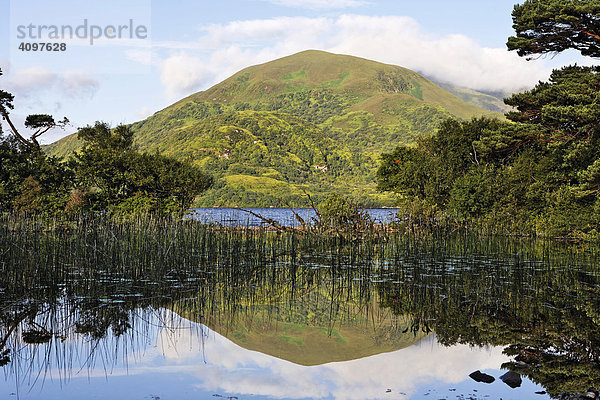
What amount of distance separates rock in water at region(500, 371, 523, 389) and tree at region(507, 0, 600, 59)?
19.3m

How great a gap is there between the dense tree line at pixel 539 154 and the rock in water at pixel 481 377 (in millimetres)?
16035

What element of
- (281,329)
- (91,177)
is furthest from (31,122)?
(281,329)

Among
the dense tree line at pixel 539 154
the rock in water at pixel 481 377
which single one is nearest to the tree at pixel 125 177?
the dense tree line at pixel 539 154

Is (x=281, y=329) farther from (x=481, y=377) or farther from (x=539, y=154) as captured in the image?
(x=539, y=154)

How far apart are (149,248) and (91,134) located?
17177 millimetres

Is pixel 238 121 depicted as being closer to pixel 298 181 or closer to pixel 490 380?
pixel 298 181

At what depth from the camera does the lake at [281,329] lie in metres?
4.59

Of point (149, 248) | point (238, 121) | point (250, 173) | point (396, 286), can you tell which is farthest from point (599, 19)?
point (238, 121)

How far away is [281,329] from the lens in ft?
20.7

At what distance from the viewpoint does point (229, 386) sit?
181 inches

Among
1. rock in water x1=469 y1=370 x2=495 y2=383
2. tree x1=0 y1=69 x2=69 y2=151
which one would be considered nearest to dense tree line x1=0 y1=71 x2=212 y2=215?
tree x1=0 y1=69 x2=69 y2=151

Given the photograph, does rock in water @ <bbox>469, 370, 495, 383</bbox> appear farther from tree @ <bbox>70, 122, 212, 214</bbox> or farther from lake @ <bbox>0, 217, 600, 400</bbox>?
tree @ <bbox>70, 122, 212, 214</bbox>

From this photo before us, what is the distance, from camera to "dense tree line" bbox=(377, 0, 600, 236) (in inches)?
774

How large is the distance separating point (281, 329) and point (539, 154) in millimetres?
23213
